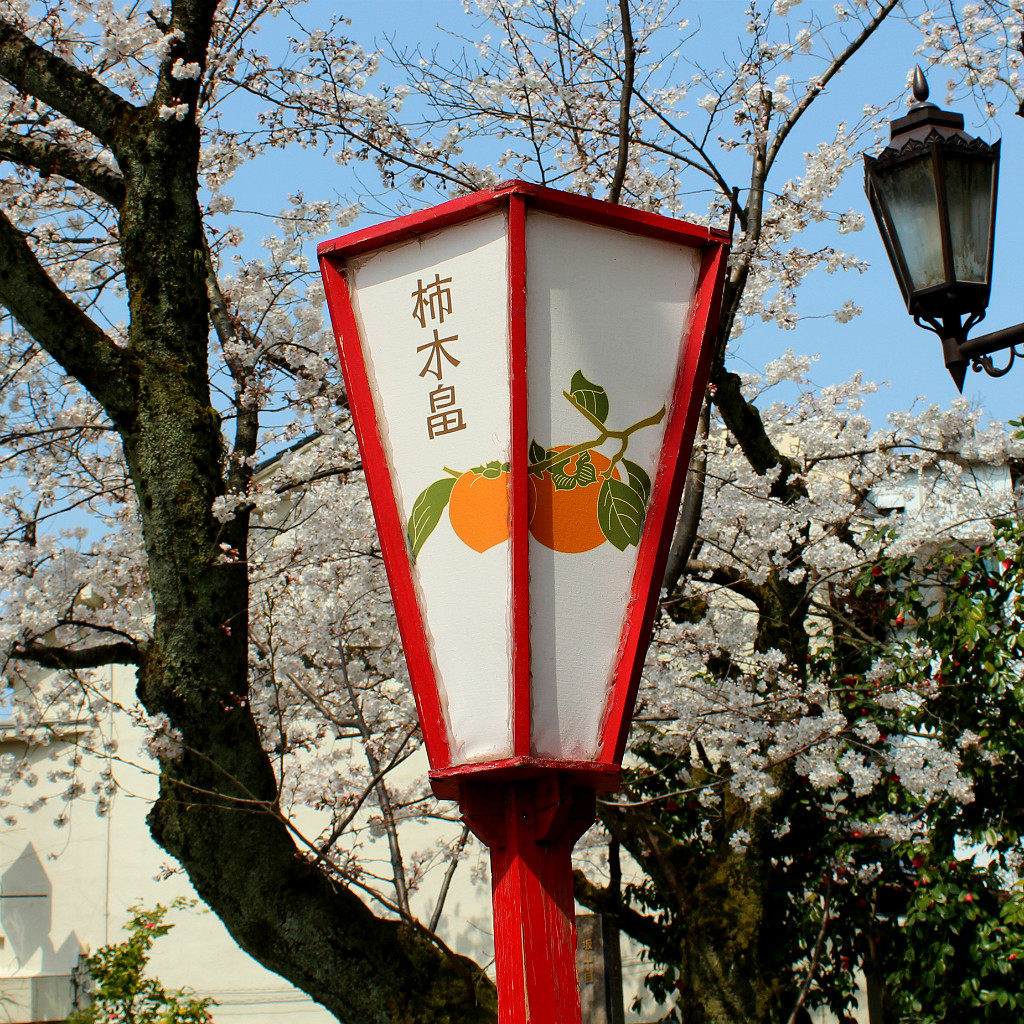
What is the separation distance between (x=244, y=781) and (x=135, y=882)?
22.3 ft

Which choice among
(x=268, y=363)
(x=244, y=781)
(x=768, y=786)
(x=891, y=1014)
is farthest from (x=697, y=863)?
(x=268, y=363)

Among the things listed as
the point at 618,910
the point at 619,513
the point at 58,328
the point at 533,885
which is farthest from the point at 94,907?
the point at 619,513

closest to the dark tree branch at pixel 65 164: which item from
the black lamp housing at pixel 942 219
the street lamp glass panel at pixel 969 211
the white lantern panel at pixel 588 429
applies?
the white lantern panel at pixel 588 429

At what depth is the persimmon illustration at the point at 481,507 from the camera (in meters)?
2.38

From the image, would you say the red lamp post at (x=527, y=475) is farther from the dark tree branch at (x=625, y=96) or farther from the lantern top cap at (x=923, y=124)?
the dark tree branch at (x=625, y=96)

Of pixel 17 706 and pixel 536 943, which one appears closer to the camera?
pixel 536 943

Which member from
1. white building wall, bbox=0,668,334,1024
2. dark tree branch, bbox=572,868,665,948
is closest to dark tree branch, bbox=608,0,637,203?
dark tree branch, bbox=572,868,665,948

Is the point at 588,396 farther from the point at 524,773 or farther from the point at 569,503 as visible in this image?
the point at 524,773

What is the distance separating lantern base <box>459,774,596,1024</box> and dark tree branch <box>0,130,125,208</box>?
4.29 metres

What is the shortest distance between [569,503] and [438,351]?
1.67 ft

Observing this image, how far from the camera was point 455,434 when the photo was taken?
250 centimetres

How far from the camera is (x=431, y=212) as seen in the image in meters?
2.58

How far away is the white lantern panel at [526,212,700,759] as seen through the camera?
7.64ft

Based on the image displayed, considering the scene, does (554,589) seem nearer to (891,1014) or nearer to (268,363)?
(268,363)
